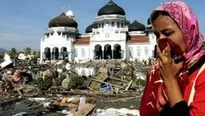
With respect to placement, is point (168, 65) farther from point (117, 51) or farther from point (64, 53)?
point (64, 53)

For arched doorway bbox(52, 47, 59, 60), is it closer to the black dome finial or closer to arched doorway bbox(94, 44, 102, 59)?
arched doorway bbox(94, 44, 102, 59)

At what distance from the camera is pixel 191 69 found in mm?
1565

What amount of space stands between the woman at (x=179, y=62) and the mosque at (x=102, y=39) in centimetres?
4686

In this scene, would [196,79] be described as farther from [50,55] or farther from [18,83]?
[50,55]

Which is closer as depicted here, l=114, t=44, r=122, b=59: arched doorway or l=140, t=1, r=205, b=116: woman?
l=140, t=1, r=205, b=116: woman

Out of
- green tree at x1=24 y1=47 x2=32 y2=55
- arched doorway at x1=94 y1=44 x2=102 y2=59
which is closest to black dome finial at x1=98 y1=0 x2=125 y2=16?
arched doorway at x1=94 y1=44 x2=102 y2=59

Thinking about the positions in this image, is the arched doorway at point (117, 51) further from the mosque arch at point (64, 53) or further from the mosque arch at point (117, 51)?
the mosque arch at point (64, 53)

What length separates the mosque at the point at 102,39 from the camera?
5075 centimetres

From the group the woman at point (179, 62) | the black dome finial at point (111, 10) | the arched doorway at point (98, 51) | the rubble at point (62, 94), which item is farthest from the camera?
the black dome finial at point (111, 10)

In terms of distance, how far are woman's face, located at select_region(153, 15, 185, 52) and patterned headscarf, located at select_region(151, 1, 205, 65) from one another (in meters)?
0.03

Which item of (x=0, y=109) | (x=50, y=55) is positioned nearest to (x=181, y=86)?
(x=0, y=109)

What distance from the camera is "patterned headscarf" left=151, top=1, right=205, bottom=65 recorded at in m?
1.53

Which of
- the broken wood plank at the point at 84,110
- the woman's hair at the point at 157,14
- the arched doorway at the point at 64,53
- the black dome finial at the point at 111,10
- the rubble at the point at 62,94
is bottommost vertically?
the rubble at the point at 62,94

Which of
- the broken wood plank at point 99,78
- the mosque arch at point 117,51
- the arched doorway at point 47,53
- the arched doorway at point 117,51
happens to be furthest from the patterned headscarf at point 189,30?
the arched doorway at point 47,53
